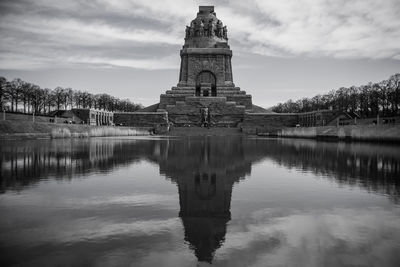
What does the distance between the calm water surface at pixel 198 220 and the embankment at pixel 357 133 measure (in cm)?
1463

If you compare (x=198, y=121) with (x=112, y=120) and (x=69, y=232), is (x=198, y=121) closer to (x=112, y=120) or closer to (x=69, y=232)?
(x=112, y=120)

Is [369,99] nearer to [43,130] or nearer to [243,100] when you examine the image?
[243,100]

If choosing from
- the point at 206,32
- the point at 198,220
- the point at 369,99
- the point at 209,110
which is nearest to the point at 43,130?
the point at 198,220

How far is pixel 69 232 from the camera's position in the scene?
3.88 meters

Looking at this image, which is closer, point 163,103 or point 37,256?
point 37,256

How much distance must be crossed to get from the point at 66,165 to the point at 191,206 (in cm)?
603

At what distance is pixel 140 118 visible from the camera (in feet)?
192

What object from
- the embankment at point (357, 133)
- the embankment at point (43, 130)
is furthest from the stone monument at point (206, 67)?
the embankment at point (357, 133)

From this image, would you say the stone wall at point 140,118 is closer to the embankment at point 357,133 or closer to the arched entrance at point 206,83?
the arched entrance at point 206,83

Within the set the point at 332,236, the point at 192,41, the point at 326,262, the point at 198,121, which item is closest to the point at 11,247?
the point at 326,262

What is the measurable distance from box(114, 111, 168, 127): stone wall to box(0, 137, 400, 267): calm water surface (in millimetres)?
49468

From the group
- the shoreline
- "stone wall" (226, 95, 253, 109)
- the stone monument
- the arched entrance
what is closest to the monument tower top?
the stone monument

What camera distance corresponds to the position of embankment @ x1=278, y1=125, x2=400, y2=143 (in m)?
20.6

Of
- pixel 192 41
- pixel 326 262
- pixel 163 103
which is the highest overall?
pixel 192 41
